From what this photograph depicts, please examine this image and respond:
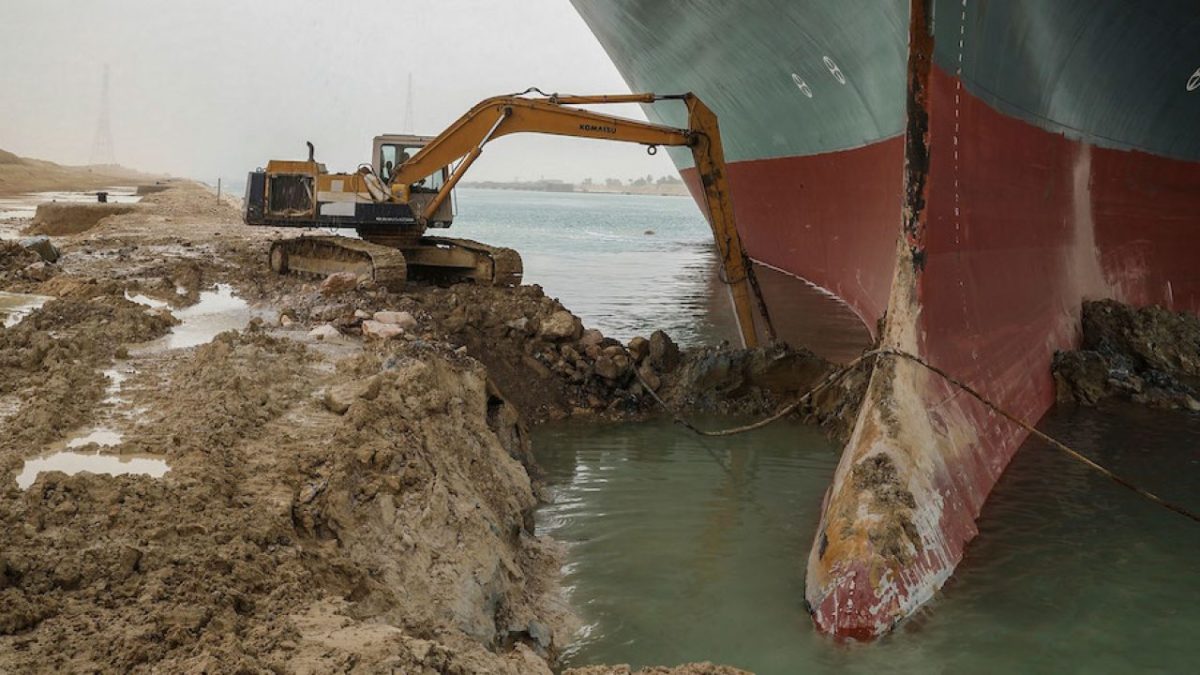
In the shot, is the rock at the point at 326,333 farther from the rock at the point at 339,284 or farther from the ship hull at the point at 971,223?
the ship hull at the point at 971,223

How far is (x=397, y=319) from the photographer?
7.48 meters

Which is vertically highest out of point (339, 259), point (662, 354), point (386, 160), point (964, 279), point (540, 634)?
point (386, 160)

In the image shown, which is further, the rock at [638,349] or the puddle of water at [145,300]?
the rock at [638,349]

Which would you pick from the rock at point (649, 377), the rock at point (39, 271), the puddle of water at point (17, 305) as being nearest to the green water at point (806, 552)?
the rock at point (649, 377)

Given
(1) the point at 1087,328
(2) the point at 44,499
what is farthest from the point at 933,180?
(2) the point at 44,499

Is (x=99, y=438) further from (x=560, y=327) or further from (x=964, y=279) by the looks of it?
(x=964, y=279)

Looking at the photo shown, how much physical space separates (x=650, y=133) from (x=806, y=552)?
16.3ft

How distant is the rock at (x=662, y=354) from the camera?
8.98 m

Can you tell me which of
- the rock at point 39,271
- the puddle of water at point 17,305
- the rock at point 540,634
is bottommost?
the rock at point 540,634

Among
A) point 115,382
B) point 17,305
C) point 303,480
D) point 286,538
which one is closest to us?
point 286,538

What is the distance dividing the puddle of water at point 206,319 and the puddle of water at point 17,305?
92 cm

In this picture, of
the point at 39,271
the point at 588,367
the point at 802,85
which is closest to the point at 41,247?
the point at 39,271

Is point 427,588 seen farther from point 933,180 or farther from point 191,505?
point 933,180

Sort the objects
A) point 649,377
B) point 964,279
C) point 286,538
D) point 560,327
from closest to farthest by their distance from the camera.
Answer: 1. point 286,538
2. point 964,279
3. point 560,327
4. point 649,377
